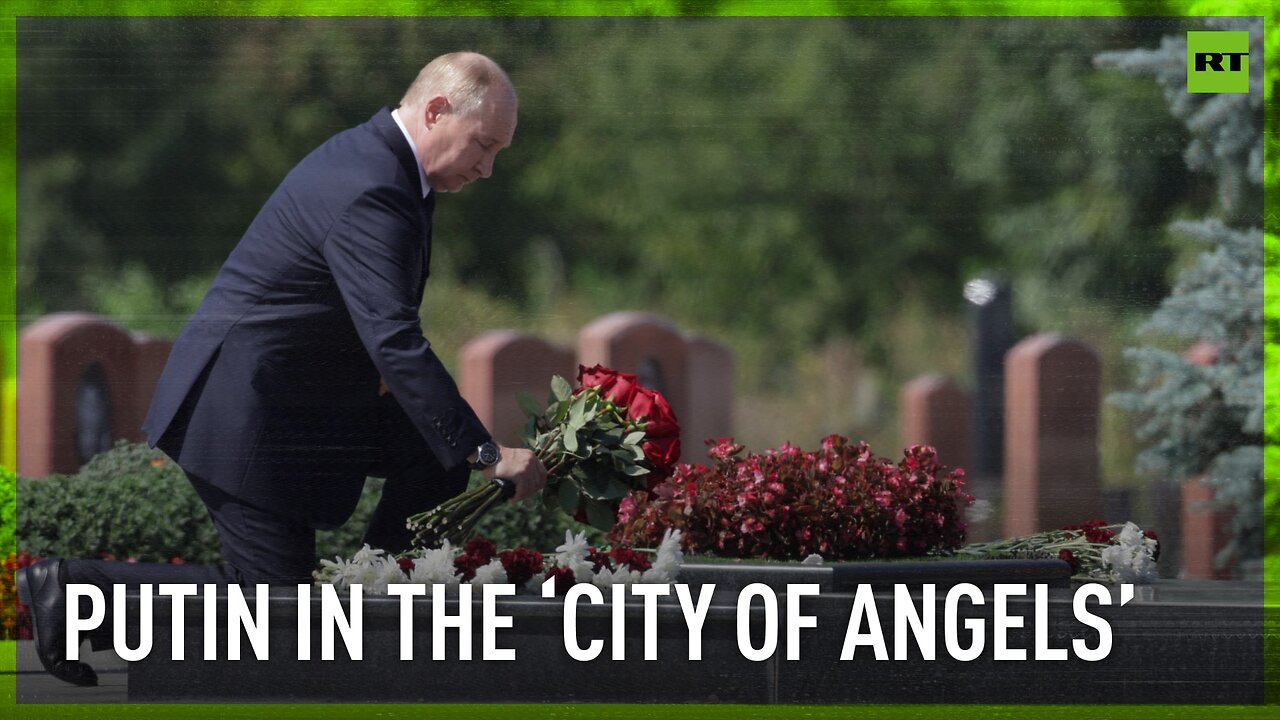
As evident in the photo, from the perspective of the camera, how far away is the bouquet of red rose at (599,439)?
4.82 meters

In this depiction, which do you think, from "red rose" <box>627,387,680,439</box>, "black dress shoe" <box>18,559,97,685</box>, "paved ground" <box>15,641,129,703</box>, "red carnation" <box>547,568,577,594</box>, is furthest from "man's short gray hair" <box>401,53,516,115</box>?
"paved ground" <box>15,641,129,703</box>

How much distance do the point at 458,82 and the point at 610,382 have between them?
100 cm

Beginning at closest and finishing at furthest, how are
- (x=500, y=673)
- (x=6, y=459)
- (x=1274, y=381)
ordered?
1. (x=500, y=673)
2. (x=6, y=459)
3. (x=1274, y=381)

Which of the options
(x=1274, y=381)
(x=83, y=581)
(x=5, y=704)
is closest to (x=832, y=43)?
(x=83, y=581)

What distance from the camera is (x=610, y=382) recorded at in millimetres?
4887

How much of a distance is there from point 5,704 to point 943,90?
3337mm

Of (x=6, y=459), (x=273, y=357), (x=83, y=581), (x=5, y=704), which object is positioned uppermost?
(x=273, y=357)

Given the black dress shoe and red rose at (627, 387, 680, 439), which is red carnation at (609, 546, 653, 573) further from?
the black dress shoe

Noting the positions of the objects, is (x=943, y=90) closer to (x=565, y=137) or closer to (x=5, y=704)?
(x=565, y=137)

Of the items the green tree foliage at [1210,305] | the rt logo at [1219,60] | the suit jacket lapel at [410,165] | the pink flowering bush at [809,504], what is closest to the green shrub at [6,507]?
the suit jacket lapel at [410,165]

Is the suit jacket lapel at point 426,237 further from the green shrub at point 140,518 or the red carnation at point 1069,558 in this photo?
the red carnation at point 1069,558

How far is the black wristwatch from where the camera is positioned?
4277 millimetres

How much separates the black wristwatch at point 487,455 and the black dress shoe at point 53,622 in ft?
3.99

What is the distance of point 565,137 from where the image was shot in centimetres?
483
